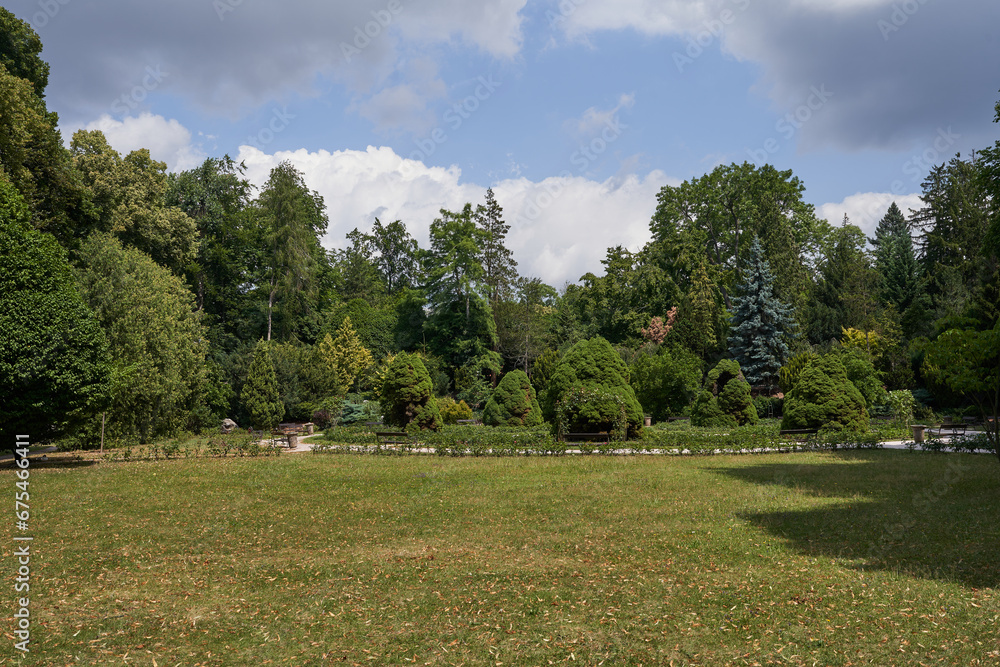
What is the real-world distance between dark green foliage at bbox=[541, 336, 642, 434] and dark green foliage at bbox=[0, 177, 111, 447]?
16.6 metres

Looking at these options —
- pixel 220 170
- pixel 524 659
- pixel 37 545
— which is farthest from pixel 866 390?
pixel 220 170

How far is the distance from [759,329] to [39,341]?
139 feet

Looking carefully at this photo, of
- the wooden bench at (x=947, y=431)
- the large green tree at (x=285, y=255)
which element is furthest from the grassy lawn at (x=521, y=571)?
the large green tree at (x=285, y=255)

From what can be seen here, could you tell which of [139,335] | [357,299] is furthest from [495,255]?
[139,335]

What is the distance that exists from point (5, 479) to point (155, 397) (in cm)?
1105

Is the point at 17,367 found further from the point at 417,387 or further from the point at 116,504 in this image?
the point at 417,387

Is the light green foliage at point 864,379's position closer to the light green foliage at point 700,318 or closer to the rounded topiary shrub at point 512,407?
the light green foliage at point 700,318

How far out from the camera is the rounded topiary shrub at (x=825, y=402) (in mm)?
26328

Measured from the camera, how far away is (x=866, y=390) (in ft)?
114

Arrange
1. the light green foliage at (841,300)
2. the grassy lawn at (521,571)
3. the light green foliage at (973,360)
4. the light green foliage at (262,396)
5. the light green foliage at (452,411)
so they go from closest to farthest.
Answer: the grassy lawn at (521,571) < the light green foliage at (973,360) < the light green foliage at (262,396) < the light green foliage at (452,411) < the light green foliage at (841,300)

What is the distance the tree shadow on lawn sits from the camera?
31.8 feet

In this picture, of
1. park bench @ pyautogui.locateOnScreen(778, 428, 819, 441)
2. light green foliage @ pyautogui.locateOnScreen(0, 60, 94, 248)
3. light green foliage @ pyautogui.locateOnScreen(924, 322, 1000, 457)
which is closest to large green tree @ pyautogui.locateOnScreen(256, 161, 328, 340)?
light green foliage @ pyautogui.locateOnScreen(0, 60, 94, 248)

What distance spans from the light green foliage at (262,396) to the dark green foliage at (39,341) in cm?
1477

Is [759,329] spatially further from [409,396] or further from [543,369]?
[409,396]
